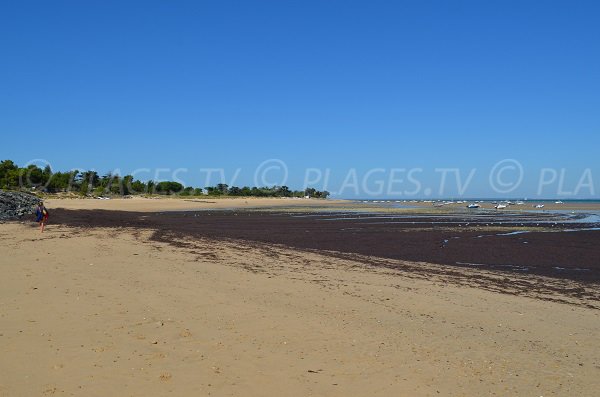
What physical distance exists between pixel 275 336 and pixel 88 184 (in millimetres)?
120704

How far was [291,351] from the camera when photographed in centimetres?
667

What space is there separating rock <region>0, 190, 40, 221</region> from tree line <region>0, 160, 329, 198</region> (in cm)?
4065

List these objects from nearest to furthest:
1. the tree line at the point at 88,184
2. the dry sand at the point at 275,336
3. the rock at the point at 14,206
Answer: the dry sand at the point at 275,336, the rock at the point at 14,206, the tree line at the point at 88,184

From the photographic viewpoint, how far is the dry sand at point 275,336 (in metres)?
5.59

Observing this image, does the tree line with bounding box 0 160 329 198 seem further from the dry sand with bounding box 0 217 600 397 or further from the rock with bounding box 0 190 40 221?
the dry sand with bounding box 0 217 600 397

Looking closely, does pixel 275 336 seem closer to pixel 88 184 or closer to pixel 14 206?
pixel 14 206

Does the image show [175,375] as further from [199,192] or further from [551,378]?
[199,192]

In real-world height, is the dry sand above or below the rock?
below

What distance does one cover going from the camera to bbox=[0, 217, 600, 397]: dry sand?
5.59 meters

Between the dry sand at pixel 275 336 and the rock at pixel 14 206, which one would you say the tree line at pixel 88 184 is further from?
the dry sand at pixel 275 336

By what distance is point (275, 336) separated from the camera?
7305 millimetres

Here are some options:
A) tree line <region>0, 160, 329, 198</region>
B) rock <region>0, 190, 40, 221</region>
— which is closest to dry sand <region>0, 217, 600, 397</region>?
rock <region>0, 190, 40, 221</region>

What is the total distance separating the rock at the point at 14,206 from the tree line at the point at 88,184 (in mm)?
40650

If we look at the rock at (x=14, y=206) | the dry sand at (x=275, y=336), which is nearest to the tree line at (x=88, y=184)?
the rock at (x=14, y=206)
